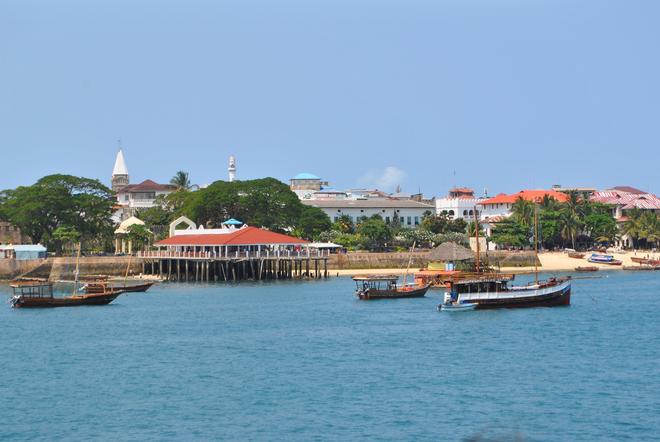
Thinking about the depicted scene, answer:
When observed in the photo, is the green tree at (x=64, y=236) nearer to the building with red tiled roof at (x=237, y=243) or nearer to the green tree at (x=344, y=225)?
the building with red tiled roof at (x=237, y=243)

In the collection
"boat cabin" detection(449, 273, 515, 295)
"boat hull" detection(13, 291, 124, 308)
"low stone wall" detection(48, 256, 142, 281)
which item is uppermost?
"low stone wall" detection(48, 256, 142, 281)

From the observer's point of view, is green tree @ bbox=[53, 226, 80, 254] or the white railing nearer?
the white railing

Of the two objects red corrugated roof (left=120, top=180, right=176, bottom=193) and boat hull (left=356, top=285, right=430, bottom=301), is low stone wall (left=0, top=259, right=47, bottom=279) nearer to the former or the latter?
boat hull (left=356, top=285, right=430, bottom=301)

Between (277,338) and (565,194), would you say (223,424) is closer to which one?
(277,338)

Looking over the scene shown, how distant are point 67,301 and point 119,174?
116936mm

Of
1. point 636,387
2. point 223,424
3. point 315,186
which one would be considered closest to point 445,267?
point 636,387

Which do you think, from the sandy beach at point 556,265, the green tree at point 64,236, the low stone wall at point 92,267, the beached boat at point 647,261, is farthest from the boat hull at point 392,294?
the beached boat at point 647,261

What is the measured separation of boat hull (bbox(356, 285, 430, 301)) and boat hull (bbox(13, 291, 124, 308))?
1731cm

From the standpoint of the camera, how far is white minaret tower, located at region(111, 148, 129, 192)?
617 ft

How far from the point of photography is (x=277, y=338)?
5431cm

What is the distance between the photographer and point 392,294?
76.8m

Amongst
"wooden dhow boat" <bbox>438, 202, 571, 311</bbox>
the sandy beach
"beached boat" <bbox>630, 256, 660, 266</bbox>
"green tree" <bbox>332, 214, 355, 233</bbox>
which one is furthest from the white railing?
"beached boat" <bbox>630, 256, 660, 266</bbox>

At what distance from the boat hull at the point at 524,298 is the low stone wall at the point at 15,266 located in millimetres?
54770

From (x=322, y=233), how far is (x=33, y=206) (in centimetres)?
3236
